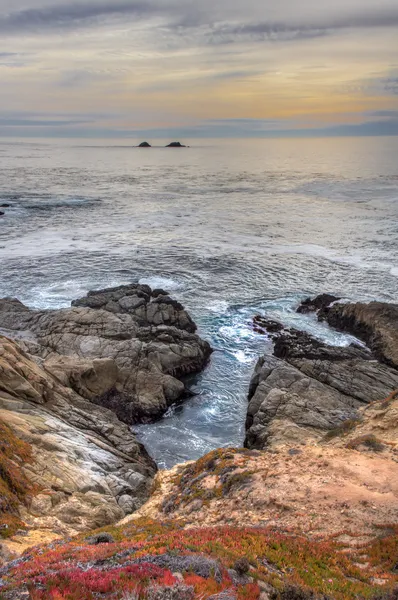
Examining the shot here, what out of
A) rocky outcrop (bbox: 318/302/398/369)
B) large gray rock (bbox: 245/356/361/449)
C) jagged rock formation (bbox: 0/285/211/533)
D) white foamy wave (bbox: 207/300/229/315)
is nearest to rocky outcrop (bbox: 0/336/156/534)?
jagged rock formation (bbox: 0/285/211/533)

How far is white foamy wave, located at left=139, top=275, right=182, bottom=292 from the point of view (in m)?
55.1

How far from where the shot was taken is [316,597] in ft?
37.5

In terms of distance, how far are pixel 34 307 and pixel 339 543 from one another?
1591 inches

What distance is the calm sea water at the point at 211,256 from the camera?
36281 mm

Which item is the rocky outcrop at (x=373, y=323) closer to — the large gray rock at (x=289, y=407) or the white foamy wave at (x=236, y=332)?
the white foamy wave at (x=236, y=332)

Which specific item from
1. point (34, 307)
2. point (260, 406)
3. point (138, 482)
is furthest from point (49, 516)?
point (34, 307)

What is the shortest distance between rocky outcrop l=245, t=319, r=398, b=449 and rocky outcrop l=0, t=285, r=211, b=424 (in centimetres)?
716

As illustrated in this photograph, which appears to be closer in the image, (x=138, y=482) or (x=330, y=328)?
(x=138, y=482)

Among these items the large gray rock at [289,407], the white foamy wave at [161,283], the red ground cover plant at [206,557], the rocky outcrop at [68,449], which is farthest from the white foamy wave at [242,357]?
the red ground cover plant at [206,557]

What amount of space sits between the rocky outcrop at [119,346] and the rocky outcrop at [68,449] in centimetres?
88

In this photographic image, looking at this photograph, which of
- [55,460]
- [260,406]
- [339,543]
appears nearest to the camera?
[339,543]

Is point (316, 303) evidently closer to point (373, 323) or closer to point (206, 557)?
point (373, 323)

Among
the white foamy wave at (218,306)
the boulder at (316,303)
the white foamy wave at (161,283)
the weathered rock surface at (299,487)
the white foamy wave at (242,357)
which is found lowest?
the white foamy wave at (242,357)

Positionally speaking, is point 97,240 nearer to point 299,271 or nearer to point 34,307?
point 34,307
